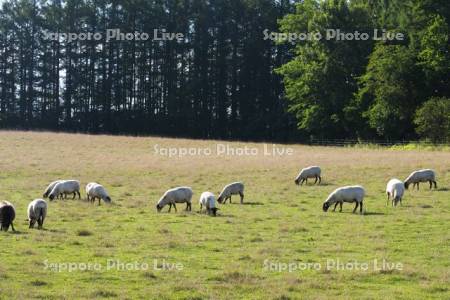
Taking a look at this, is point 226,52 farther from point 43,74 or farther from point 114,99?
point 43,74

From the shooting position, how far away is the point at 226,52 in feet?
324

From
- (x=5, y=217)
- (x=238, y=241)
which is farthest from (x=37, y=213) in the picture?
(x=238, y=241)

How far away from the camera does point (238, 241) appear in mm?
20359

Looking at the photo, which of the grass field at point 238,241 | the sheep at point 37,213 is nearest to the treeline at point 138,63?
the grass field at point 238,241

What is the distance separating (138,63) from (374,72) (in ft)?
136

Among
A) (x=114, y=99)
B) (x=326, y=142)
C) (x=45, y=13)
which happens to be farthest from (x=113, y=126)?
(x=326, y=142)

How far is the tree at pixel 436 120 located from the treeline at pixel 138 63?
3784cm

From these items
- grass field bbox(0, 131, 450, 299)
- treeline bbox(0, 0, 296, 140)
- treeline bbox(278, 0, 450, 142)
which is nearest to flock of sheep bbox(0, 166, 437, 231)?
grass field bbox(0, 131, 450, 299)

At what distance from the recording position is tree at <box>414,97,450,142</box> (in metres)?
58.5

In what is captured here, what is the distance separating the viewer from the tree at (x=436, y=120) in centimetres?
5850

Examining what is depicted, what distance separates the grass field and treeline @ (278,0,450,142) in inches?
969

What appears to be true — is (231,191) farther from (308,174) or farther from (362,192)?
(308,174)

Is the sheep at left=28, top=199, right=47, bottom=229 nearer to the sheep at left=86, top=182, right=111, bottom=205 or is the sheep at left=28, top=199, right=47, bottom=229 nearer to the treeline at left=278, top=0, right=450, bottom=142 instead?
the sheep at left=86, top=182, right=111, bottom=205

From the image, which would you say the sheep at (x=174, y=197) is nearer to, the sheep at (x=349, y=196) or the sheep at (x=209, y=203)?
the sheep at (x=209, y=203)
